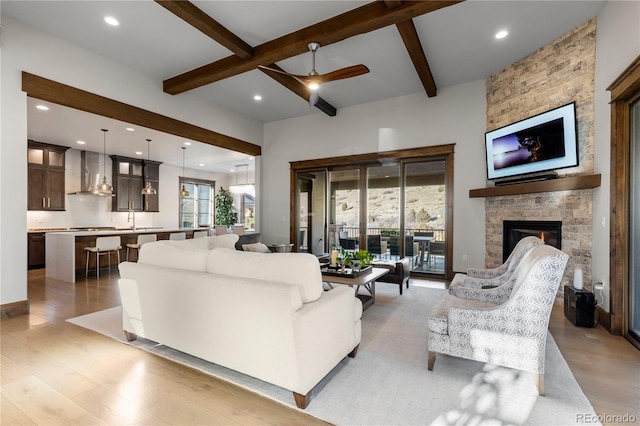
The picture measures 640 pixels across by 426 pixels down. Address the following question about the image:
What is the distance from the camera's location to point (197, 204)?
37.1ft

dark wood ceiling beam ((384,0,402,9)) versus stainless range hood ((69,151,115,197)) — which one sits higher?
dark wood ceiling beam ((384,0,402,9))

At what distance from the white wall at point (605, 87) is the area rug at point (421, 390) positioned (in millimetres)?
1393

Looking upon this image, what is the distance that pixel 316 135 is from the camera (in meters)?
7.13

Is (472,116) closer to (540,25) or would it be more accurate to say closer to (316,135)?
(540,25)

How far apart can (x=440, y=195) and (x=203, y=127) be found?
4.94m

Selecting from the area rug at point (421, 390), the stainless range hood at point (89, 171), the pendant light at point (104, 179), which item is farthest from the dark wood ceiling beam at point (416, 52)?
the stainless range hood at point (89, 171)

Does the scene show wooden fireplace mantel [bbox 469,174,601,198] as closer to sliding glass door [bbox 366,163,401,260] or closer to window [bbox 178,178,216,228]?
sliding glass door [bbox 366,163,401,260]

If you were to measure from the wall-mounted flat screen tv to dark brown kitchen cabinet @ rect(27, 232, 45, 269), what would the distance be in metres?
9.43

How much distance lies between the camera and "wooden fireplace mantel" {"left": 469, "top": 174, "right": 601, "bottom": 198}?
137 inches

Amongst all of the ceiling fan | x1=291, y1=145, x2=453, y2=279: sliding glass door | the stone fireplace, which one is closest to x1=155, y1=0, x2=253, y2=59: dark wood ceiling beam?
the ceiling fan

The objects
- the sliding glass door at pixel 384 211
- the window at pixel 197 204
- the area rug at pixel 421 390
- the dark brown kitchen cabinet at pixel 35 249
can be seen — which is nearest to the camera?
the area rug at pixel 421 390

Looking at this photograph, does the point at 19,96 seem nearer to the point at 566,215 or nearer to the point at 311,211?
the point at 311,211

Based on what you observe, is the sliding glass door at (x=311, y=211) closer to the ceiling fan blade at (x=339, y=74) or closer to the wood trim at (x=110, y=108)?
the wood trim at (x=110, y=108)

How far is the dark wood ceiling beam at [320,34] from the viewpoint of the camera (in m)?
3.11
